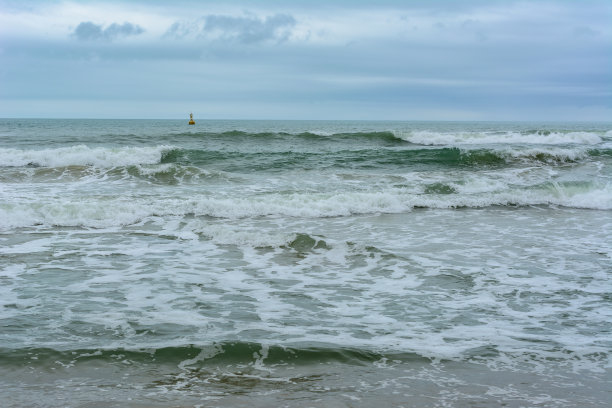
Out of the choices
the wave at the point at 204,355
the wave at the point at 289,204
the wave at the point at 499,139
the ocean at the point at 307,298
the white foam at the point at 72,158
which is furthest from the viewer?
the wave at the point at 499,139

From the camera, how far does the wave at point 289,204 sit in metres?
10.6

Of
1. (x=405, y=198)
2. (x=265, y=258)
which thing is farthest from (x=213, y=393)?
(x=405, y=198)

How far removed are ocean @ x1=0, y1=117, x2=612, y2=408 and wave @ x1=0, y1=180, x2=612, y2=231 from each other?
5 centimetres

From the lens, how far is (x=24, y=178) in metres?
16.7

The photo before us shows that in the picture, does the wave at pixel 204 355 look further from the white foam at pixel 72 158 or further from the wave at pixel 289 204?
the white foam at pixel 72 158

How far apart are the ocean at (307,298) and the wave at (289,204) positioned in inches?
2.2

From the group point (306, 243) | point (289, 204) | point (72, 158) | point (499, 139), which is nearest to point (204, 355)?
point (306, 243)

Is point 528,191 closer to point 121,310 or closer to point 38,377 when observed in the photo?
point 121,310

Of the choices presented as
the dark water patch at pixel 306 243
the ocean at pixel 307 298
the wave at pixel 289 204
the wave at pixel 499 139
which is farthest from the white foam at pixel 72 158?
the wave at pixel 499 139

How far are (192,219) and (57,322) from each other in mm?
6113

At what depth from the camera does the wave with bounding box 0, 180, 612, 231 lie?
417 inches

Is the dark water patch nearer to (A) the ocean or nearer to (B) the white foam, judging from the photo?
(A) the ocean

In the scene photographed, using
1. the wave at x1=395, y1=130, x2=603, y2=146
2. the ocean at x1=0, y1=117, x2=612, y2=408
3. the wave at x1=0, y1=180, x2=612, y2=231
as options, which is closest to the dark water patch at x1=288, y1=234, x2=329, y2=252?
the ocean at x1=0, y1=117, x2=612, y2=408

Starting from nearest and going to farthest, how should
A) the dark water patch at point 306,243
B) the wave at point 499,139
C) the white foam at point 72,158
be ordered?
the dark water patch at point 306,243, the white foam at point 72,158, the wave at point 499,139
